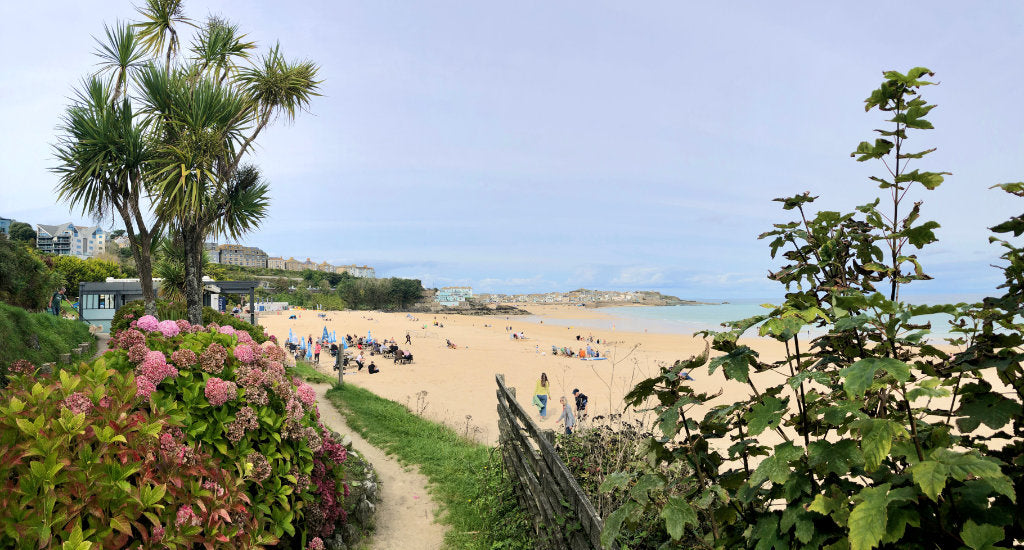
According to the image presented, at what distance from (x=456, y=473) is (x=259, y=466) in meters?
3.84

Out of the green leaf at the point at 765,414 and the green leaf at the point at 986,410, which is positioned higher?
the green leaf at the point at 986,410

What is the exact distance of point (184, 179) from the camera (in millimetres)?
10484

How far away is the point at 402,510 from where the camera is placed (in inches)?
218

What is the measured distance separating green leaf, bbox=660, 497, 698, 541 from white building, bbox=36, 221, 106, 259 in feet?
366

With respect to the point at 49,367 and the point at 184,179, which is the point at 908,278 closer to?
the point at 49,367

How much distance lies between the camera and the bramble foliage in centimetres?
98

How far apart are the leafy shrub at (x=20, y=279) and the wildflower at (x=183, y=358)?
23434mm

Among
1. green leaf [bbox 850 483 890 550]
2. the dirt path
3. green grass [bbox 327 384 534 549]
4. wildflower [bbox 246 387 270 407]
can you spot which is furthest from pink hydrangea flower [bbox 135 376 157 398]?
green leaf [bbox 850 483 890 550]

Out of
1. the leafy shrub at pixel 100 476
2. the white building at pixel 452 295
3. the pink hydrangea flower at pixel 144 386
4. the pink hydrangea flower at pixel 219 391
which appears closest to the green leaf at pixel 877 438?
the leafy shrub at pixel 100 476

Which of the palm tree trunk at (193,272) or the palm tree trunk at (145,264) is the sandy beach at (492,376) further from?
the palm tree trunk at (145,264)

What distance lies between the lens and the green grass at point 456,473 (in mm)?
4770

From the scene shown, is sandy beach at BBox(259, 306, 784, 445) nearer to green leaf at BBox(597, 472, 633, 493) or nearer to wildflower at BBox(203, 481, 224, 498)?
green leaf at BBox(597, 472, 633, 493)

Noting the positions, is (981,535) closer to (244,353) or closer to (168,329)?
(244,353)

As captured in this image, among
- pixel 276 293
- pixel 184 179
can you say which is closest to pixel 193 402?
pixel 184 179
